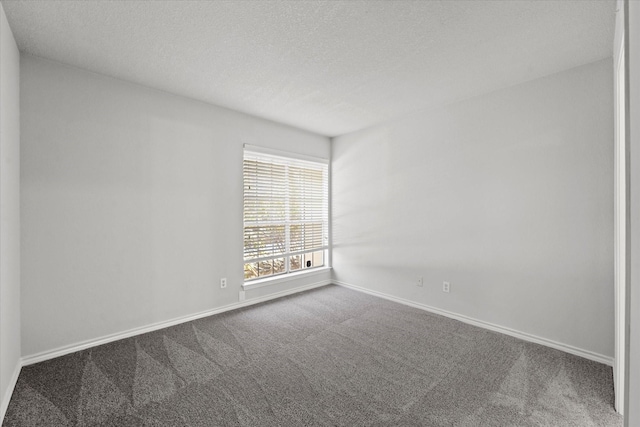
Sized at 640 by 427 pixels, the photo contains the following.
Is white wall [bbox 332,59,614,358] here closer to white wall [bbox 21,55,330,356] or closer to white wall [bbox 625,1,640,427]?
white wall [bbox 21,55,330,356]

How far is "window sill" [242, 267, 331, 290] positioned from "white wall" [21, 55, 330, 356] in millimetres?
195

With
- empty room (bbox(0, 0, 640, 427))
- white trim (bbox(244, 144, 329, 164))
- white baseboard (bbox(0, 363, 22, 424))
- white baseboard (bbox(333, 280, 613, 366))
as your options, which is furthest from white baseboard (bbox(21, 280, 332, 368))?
white trim (bbox(244, 144, 329, 164))

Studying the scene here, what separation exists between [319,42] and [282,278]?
299 cm

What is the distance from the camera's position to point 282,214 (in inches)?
162

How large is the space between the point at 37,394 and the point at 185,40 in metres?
2.66

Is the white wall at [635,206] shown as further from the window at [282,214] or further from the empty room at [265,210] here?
the window at [282,214]

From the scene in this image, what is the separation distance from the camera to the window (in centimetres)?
373

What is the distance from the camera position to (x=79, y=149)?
2.44 meters

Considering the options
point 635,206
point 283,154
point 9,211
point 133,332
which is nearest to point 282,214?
point 283,154

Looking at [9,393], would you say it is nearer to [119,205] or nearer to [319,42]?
[119,205]

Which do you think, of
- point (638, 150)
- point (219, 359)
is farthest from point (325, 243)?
point (638, 150)

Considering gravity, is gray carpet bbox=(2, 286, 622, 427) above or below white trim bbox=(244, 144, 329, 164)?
below

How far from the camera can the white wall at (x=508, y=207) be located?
7.61 feet

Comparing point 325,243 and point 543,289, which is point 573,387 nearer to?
point 543,289
